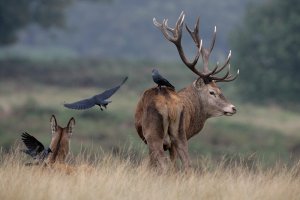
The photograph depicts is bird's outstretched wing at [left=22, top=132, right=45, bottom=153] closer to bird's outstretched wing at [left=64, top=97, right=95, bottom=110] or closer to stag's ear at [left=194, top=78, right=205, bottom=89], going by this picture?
bird's outstretched wing at [left=64, top=97, right=95, bottom=110]

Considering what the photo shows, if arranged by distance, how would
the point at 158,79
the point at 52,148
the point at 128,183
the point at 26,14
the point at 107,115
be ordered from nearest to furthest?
the point at 128,183
the point at 52,148
the point at 158,79
the point at 107,115
the point at 26,14

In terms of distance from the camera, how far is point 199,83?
40.1ft

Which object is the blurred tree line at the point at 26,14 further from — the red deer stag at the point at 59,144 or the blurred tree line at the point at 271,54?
the red deer stag at the point at 59,144

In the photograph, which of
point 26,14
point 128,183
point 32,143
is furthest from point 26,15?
point 128,183

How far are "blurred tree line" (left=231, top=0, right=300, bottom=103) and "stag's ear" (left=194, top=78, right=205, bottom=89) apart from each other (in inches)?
1098

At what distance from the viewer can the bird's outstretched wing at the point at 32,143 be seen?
10.4m

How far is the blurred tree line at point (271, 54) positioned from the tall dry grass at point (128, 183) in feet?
97.6

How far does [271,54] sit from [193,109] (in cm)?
3061

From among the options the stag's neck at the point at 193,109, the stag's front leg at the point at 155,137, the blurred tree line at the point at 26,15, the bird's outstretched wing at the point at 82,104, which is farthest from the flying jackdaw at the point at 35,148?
the blurred tree line at the point at 26,15

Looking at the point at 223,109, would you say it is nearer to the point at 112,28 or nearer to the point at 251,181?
the point at 251,181

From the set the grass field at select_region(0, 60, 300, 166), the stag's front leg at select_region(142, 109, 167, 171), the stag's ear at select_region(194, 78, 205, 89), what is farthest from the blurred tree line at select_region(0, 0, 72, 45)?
the stag's front leg at select_region(142, 109, 167, 171)

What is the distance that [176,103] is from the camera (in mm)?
11164

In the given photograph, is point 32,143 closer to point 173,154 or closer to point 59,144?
point 59,144

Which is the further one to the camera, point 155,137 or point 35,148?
point 155,137
